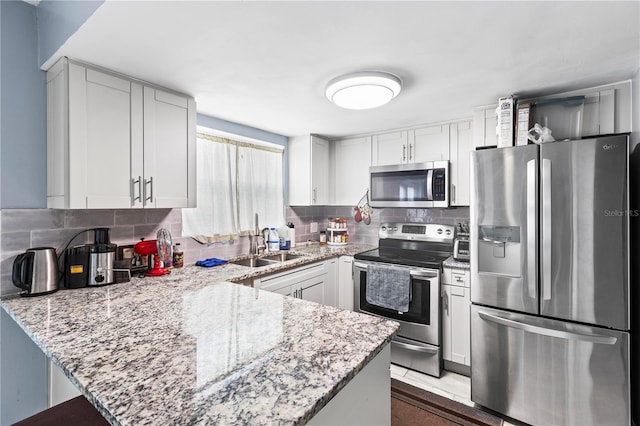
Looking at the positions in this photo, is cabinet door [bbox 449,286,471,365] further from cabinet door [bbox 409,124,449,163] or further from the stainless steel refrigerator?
cabinet door [bbox 409,124,449,163]

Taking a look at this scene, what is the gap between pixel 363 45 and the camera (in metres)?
A: 1.44

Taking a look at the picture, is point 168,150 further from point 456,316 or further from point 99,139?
point 456,316

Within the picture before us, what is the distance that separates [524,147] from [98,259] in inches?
104

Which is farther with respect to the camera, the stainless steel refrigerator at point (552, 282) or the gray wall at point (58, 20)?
the stainless steel refrigerator at point (552, 282)

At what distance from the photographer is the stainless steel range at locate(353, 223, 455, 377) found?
2428 mm

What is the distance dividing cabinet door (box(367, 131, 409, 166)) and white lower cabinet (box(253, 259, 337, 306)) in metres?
1.21

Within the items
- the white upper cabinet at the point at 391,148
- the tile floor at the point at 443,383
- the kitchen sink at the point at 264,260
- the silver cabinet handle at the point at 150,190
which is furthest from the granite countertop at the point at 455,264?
the silver cabinet handle at the point at 150,190

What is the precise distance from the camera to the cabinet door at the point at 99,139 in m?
1.56

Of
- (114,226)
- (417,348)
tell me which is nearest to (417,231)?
(417,348)

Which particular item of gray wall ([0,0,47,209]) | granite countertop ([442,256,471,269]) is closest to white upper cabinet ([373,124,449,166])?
granite countertop ([442,256,471,269])

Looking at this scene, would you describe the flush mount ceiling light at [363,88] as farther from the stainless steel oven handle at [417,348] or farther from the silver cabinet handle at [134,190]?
the stainless steel oven handle at [417,348]

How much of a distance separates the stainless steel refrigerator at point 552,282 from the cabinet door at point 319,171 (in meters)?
1.76

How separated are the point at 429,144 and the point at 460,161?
1.11 ft

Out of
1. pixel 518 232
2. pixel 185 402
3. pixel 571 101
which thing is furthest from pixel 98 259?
pixel 571 101
